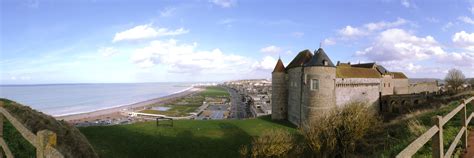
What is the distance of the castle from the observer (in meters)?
27.1

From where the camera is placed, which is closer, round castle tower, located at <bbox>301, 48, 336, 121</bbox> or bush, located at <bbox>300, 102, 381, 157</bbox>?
bush, located at <bbox>300, 102, 381, 157</bbox>

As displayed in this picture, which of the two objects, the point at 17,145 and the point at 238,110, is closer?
the point at 17,145

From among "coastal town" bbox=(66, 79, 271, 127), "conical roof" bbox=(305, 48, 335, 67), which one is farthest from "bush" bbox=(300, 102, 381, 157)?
"coastal town" bbox=(66, 79, 271, 127)

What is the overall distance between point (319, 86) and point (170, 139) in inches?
586

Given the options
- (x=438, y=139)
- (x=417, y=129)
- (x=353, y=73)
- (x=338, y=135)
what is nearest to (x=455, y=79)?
(x=353, y=73)

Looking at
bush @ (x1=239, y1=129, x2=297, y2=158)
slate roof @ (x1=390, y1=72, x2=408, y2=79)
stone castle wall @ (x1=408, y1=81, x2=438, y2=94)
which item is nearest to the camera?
bush @ (x1=239, y1=129, x2=297, y2=158)

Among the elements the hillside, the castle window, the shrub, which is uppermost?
the castle window

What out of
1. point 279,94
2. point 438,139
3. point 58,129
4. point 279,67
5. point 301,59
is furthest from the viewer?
point 279,67

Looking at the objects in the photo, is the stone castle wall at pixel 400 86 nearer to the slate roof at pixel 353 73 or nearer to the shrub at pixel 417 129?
the slate roof at pixel 353 73

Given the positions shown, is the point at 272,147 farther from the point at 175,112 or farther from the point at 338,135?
the point at 175,112

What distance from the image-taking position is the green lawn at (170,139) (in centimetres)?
1920

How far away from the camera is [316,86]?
89.0ft

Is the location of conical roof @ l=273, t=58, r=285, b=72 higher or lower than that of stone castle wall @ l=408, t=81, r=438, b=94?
higher

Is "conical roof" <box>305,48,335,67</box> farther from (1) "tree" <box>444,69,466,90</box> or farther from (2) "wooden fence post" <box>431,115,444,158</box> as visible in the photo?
(1) "tree" <box>444,69,466,90</box>
